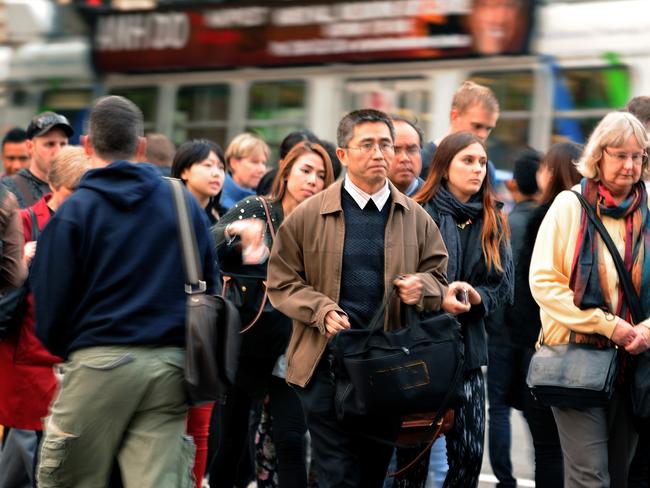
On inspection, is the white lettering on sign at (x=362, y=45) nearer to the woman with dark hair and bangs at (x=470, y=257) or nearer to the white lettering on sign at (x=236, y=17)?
the white lettering on sign at (x=236, y=17)

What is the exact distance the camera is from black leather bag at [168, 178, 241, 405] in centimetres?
452

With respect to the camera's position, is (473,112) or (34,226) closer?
(34,226)

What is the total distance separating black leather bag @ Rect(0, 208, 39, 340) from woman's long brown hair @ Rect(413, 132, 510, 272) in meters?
1.79

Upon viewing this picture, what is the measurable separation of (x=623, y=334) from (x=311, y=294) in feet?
3.97

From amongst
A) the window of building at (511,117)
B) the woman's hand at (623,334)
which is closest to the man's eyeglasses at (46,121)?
the woman's hand at (623,334)

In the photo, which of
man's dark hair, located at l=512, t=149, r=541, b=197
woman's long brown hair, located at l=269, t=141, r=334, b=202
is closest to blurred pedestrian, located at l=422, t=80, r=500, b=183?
man's dark hair, located at l=512, t=149, r=541, b=197

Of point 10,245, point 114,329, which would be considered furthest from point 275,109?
point 114,329

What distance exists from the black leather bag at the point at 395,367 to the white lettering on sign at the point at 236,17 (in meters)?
9.29

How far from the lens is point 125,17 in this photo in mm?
15219

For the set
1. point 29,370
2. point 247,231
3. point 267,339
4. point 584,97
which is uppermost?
point 584,97

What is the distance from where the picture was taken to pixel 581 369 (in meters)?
5.22

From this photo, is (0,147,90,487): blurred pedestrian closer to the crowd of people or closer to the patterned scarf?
the crowd of people

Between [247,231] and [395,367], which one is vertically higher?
[247,231]

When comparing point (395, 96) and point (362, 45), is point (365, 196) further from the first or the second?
point (362, 45)
